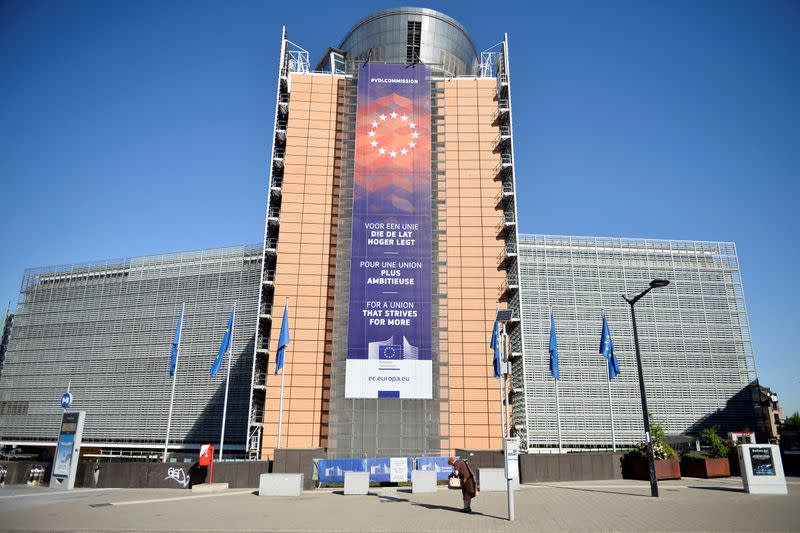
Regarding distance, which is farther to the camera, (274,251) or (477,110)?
(477,110)

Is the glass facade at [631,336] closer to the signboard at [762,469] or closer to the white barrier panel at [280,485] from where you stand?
the signboard at [762,469]

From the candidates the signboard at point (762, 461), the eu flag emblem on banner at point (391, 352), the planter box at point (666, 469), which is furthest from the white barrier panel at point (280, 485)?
the signboard at point (762, 461)

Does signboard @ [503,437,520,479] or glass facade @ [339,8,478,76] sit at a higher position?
glass facade @ [339,8,478,76]

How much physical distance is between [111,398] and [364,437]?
196 ft

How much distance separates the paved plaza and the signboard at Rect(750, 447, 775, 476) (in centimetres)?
116

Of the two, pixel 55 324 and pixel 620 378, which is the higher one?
pixel 55 324

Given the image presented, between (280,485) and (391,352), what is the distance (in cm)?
1962

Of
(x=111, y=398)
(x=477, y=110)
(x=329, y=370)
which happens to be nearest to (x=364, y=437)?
(x=329, y=370)

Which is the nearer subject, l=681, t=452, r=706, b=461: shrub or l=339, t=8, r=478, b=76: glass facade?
l=681, t=452, r=706, b=461: shrub

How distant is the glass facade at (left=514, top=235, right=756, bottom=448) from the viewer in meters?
78.2

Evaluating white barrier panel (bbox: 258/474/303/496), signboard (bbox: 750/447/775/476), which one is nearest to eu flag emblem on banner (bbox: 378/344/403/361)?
white barrier panel (bbox: 258/474/303/496)

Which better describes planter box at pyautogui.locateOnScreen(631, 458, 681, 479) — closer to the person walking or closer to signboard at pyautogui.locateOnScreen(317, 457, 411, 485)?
signboard at pyautogui.locateOnScreen(317, 457, 411, 485)

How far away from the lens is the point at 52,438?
85625 mm

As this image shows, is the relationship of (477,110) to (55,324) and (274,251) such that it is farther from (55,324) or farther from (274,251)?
(55,324)
